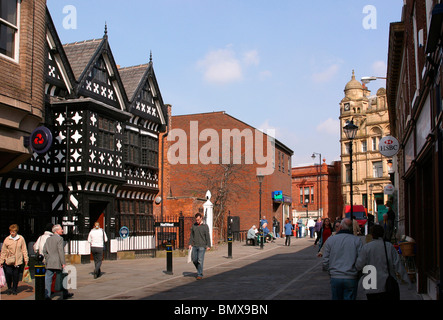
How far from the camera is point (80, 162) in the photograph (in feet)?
73.5

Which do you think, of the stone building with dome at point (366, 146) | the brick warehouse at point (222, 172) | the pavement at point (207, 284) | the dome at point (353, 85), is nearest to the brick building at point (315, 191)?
the stone building with dome at point (366, 146)

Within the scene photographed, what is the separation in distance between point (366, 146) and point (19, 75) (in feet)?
226

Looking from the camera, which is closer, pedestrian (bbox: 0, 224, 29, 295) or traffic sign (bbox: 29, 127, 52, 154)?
pedestrian (bbox: 0, 224, 29, 295)

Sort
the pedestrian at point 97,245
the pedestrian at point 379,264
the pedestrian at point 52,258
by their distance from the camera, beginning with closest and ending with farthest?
the pedestrian at point 379,264, the pedestrian at point 52,258, the pedestrian at point 97,245

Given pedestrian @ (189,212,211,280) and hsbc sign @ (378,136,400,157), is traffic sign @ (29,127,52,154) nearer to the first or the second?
pedestrian @ (189,212,211,280)

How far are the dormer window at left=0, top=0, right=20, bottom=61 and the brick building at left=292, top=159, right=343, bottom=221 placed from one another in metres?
68.2

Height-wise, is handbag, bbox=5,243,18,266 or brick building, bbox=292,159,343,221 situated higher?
brick building, bbox=292,159,343,221

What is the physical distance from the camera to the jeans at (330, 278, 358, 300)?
26.8ft

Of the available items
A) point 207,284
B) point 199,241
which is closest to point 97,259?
point 199,241

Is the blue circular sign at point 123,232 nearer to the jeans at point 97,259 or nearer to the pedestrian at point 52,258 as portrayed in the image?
the jeans at point 97,259

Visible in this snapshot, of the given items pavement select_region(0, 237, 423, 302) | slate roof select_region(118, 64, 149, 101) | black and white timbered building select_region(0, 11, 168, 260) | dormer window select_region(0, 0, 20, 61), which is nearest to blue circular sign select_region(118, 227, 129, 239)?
black and white timbered building select_region(0, 11, 168, 260)

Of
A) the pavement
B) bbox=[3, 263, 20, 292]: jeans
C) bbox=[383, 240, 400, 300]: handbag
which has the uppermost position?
bbox=[383, 240, 400, 300]: handbag

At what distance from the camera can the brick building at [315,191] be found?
80.1 meters

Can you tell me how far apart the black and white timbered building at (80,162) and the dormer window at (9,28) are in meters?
7.70
